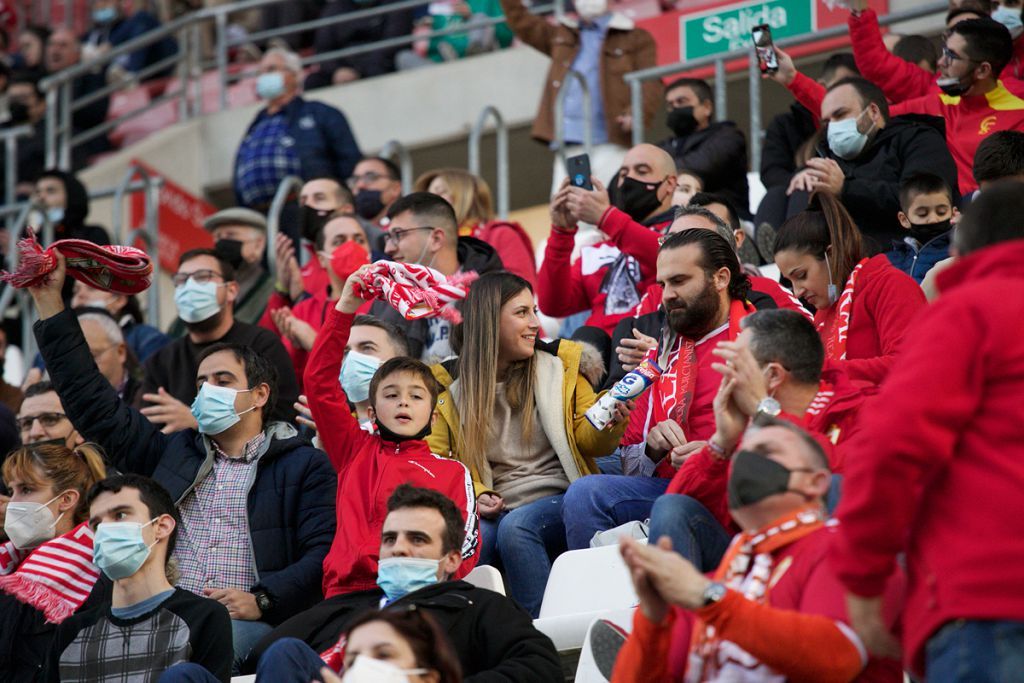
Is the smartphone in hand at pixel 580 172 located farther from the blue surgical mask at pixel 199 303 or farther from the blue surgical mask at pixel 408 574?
the blue surgical mask at pixel 408 574

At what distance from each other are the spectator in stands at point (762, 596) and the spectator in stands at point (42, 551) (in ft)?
8.49

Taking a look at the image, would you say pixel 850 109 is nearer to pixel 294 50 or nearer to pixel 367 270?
pixel 367 270

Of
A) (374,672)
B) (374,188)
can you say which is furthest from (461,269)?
(374,672)

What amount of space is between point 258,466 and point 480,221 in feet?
8.58

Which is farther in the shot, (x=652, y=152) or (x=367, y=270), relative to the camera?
(x=652, y=152)

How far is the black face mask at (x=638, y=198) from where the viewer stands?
7926 millimetres

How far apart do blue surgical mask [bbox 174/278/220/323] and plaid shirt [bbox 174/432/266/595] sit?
137 cm

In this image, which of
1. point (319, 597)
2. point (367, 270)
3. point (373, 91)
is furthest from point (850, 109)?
point (373, 91)

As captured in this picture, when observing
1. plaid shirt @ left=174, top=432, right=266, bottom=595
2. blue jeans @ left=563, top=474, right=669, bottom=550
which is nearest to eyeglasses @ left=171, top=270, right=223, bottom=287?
plaid shirt @ left=174, top=432, right=266, bottom=595

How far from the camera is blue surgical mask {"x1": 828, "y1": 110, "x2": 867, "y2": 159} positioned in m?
7.80

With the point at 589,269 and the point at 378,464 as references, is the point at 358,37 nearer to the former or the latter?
the point at 589,269

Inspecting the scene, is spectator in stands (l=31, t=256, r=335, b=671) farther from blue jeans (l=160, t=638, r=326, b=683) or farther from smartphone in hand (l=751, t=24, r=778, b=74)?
smartphone in hand (l=751, t=24, r=778, b=74)

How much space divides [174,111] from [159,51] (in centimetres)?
59

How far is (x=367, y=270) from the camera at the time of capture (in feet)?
20.5
